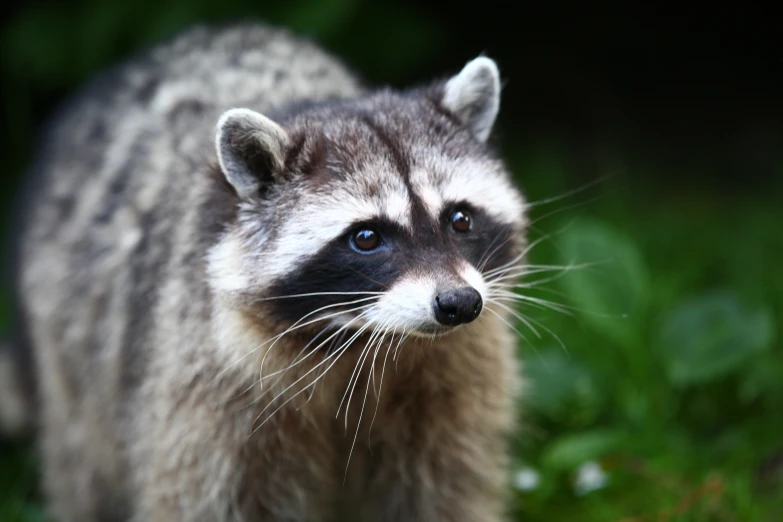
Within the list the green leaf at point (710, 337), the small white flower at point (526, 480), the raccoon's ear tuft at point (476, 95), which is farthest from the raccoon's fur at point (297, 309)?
the green leaf at point (710, 337)

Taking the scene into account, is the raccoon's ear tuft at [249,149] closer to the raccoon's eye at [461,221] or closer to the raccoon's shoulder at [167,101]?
the raccoon's eye at [461,221]

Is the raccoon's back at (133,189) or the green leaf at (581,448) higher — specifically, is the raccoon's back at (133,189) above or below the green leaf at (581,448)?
above

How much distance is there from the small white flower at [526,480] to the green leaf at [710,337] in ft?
2.48

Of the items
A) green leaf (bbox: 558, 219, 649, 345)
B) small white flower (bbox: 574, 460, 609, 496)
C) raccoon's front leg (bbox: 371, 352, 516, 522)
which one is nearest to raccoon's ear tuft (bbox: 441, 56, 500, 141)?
raccoon's front leg (bbox: 371, 352, 516, 522)

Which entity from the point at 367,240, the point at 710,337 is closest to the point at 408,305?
the point at 367,240

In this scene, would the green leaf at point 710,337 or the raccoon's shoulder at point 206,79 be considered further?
the green leaf at point 710,337

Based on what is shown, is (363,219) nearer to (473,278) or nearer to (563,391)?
(473,278)

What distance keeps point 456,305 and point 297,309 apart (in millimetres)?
564

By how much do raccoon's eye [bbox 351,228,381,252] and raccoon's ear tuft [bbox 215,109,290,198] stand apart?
367 millimetres

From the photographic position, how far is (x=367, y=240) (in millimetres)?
3154

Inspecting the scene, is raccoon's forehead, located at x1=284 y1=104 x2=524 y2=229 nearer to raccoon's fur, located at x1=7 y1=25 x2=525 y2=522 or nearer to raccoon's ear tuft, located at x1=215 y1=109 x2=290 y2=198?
raccoon's fur, located at x1=7 y1=25 x2=525 y2=522

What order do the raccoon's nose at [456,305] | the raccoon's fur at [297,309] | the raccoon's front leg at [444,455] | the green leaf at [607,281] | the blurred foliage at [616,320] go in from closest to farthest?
the raccoon's nose at [456,305]
the raccoon's fur at [297,309]
the raccoon's front leg at [444,455]
the blurred foliage at [616,320]
the green leaf at [607,281]

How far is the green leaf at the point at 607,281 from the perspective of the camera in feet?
15.7

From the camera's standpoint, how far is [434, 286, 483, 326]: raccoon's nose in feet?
9.58
